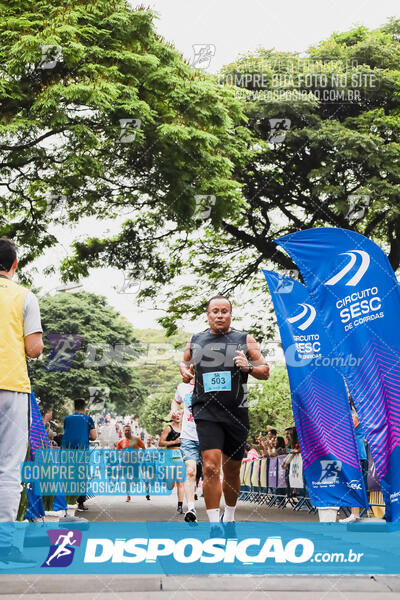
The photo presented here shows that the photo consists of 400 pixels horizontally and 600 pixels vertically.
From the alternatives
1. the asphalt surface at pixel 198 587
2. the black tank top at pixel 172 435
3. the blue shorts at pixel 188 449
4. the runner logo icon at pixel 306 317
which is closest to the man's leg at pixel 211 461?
the asphalt surface at pixel 198 587

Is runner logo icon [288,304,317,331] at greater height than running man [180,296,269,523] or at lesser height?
greater

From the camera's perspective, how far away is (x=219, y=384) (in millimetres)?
5789

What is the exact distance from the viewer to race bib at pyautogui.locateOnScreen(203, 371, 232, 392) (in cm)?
579

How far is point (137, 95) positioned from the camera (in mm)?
14688

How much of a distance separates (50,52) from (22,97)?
91 centimetres

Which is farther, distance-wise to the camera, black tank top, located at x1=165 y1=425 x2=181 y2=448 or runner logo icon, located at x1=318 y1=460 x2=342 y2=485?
black tank top, located at x1=165 y1=425 x2=181 y2=448

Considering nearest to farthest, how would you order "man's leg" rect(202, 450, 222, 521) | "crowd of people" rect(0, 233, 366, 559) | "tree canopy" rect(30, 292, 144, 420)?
"crowd of people" rect(0, 233, 366, 559) → "man's leg" rect(202, 450, 222, 521) → "tree canopy" rect(30, 292, 144, 420)

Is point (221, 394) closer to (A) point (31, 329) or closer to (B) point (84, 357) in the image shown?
(A) point (31, 329)

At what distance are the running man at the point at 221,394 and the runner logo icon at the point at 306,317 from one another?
3.08m

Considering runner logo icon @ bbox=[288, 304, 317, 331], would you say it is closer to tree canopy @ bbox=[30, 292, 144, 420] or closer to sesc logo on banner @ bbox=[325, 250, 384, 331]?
sesc logo on banner @ bbox=[325, 250, 384, 331]

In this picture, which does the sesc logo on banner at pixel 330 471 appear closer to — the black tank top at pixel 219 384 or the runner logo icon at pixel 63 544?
the black tank top at pixel 219 384

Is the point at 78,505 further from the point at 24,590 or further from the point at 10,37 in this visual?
the point at 24,590

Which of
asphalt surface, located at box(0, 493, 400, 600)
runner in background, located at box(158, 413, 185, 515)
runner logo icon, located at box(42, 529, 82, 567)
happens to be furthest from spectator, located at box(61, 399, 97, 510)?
runner logo icon, located at box(42, 529, 82, 567)

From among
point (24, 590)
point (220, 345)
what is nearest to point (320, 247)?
point (220, 345)
